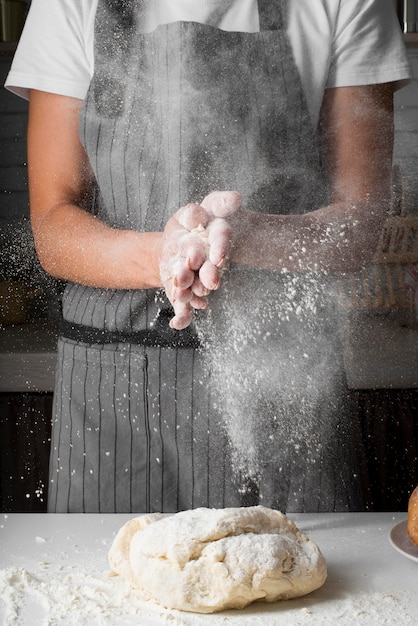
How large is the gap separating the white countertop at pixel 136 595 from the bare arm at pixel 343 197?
389 millimetres

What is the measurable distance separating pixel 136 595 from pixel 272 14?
0.79 metres

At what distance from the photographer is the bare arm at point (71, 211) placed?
116 centimetres

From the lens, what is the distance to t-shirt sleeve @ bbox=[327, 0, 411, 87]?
114cm

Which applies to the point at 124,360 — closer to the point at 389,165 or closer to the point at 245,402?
the point at 245,402

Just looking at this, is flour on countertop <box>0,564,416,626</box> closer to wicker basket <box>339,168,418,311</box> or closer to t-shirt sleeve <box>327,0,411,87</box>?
wicker basket <box>339,168,418,311</box>

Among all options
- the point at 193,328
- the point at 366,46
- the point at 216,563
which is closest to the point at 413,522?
the point at 216,563

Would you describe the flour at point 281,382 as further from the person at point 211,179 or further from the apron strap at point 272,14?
the apron strap at point 272,14

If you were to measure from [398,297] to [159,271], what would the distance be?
35 centimetres

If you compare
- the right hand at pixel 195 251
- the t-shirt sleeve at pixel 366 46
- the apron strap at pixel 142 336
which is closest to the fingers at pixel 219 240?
the right hand at pixel 195 251

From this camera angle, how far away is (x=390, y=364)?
1187mm

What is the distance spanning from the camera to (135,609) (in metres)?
0.90

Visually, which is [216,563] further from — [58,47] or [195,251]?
[58,47]

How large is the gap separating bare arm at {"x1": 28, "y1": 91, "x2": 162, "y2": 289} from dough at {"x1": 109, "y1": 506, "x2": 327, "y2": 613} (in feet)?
1.23

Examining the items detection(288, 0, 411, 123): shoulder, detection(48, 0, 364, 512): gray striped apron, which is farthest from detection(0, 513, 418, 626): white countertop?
detection(288, 0, 411, 123): shoulder
